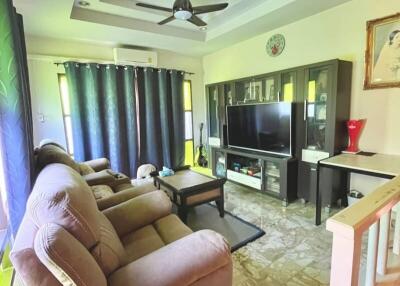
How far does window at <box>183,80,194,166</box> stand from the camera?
4977 millimetres

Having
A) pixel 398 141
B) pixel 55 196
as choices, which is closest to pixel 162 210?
pixel 55 196

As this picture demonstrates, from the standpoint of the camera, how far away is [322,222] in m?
2.57

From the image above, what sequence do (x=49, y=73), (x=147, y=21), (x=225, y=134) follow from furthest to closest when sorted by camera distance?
(x=225, y=134), (x=49, y=73), (x=147, y=21)

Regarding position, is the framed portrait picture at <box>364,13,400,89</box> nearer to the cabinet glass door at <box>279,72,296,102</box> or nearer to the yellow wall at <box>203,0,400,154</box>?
the yellow wall at <box>203,0,400,154</box>

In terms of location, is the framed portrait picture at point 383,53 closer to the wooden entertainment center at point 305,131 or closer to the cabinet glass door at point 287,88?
the wooden entertainment center at point 305,131

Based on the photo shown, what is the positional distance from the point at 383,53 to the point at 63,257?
3.26 meters

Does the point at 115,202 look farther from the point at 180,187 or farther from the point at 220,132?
the point at 220,132

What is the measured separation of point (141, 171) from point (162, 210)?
1.81 m

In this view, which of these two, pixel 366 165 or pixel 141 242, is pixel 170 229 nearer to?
pixel 141 242

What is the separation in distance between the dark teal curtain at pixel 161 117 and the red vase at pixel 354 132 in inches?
114

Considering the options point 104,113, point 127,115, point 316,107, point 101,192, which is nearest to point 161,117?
point 127,115

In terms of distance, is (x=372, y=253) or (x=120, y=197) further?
(x=120, y=197)

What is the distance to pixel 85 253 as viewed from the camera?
930mm

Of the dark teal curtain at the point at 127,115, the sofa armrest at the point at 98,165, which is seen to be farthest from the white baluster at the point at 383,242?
the dark teal curtain at the point at 127,115
